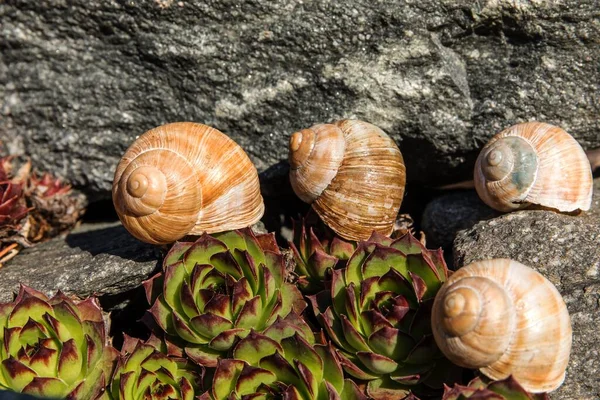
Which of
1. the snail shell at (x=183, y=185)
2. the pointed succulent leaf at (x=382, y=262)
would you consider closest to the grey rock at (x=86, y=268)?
the snail shell at (x=183, y=185)

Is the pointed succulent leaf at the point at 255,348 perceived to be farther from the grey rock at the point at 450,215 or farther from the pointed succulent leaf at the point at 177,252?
the grey rock at the point at 450,215

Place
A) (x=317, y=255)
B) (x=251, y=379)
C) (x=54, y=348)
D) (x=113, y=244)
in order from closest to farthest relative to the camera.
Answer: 1. (x=251, y=379)
2. (x=54, y=348)
3. (x=317, y=255)
4. (x=113, y=244)

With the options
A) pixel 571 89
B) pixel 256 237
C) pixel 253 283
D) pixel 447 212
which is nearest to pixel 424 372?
pixel 253 283

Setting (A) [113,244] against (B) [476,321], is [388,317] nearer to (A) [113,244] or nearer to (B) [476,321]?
(B) [476,321]

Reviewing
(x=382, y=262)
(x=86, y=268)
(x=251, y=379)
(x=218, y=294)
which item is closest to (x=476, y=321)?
(x=382, y=262)

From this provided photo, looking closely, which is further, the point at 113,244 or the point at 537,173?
the point at 113,244

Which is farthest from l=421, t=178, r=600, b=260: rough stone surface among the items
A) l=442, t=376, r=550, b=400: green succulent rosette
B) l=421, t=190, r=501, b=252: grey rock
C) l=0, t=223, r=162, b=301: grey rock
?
l=0, t=223, r=162, b=301: grey rock
